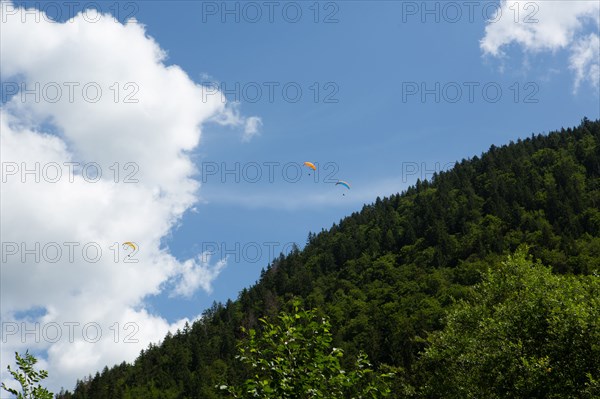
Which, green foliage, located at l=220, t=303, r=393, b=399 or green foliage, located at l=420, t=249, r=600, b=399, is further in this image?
green foliage, located at l=420, t=249, r=600, b=399

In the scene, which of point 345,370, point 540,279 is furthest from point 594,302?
point 345,370

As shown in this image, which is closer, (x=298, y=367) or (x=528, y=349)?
(x=298, y=367)

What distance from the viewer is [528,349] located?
24.1 metres

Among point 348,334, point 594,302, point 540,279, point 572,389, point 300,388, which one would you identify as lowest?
point 572,389

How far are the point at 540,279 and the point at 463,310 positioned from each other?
508cm

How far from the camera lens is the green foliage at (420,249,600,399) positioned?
71.2 feet

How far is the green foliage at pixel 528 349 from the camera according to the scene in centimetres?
2169

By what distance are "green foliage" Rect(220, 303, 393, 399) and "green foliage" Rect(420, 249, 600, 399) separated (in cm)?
1407

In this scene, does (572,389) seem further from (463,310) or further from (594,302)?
(463,310)

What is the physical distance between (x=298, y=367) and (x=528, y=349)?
59.5ft

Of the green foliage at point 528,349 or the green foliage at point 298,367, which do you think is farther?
the green foliage at point 528,349

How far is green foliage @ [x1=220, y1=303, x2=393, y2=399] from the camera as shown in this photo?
364 inches

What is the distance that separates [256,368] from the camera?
9.85m

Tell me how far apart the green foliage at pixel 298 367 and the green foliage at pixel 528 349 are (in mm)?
14065
